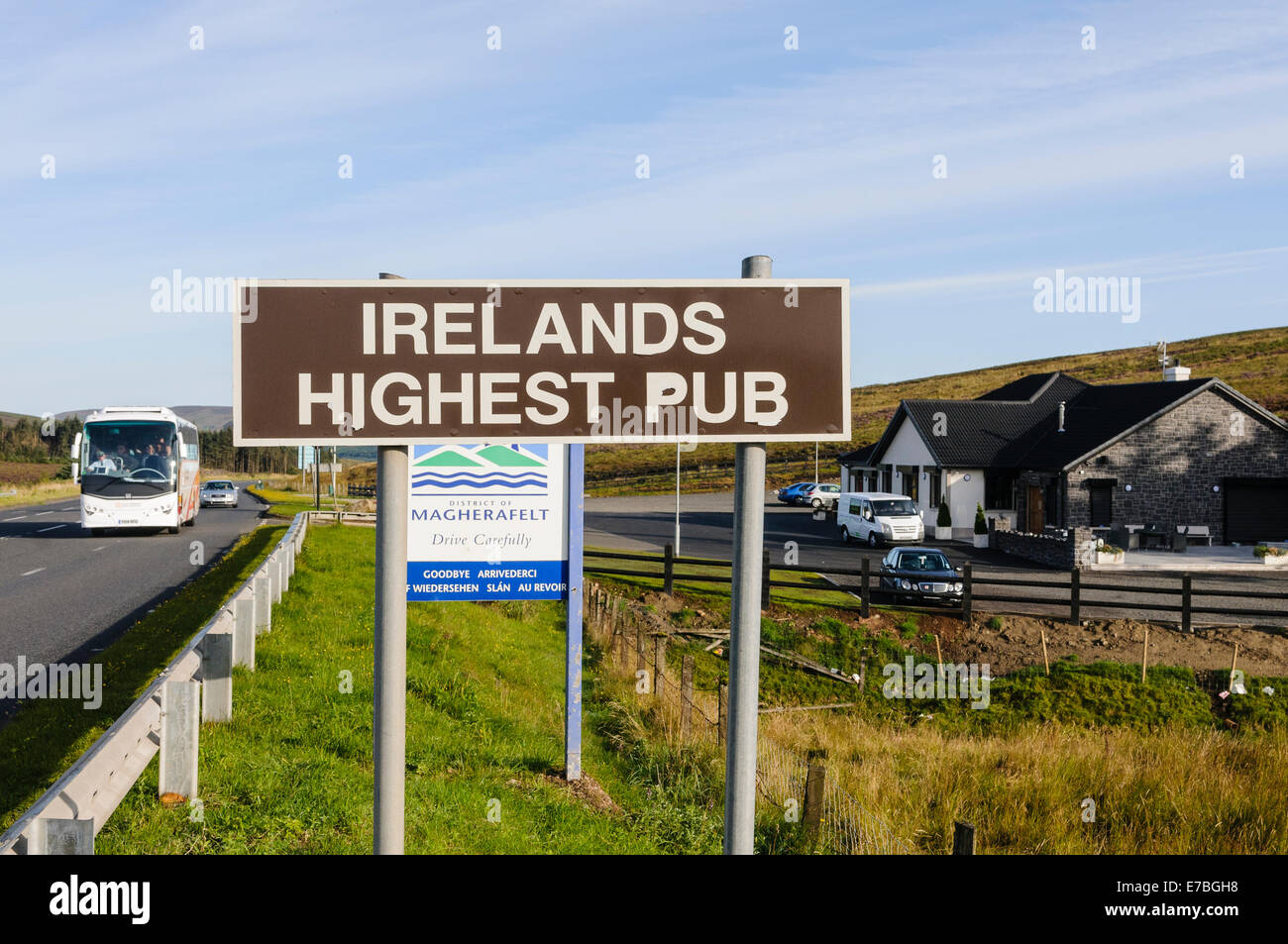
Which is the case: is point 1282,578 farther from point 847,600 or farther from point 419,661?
point 419,661

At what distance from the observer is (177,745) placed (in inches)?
243

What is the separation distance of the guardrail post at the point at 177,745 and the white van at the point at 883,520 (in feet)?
109

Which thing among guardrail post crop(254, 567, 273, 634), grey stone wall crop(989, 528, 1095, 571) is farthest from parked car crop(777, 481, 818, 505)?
guardrail post crop(254, 567, 273, 634)

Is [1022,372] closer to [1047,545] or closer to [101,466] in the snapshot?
[1047,545]

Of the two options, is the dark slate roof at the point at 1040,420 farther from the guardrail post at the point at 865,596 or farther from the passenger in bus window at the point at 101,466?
the passenger in bus window at the point at 101,466

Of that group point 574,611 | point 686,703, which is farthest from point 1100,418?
point 574,611

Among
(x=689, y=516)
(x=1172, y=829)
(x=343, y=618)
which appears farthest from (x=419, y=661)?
(x=689, y=516)

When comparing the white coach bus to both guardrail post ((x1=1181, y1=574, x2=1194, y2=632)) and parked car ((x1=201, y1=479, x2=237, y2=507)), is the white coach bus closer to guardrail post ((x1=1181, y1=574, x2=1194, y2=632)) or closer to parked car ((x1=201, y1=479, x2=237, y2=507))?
parked car ((x1=201, y1=479, x2=237, y2=507))

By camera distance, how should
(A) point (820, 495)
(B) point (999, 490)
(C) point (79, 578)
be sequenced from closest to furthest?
(C) point (79, 578) → (B) point (999, 490) → (A) point (820, 495)

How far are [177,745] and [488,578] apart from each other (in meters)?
3.34

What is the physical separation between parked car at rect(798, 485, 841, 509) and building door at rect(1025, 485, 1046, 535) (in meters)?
14.1

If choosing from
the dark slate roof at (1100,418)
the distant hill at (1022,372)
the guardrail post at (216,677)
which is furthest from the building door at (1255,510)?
the guardrail post at (216,677)

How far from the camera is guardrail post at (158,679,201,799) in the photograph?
20.2ft
